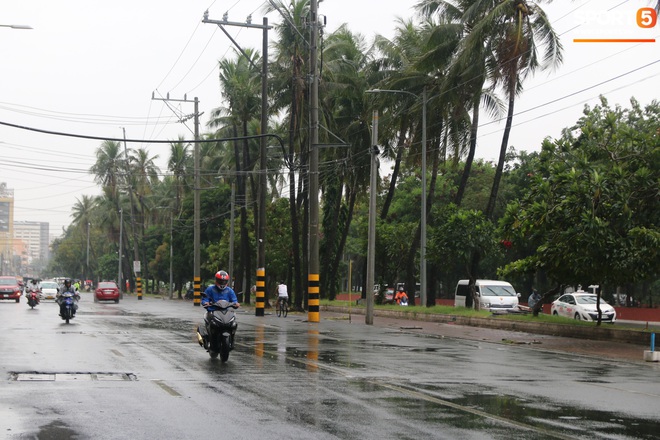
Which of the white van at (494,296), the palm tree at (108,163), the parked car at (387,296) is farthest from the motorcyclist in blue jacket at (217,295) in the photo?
the palm tree at (108,163)

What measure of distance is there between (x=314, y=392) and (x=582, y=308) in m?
29.8

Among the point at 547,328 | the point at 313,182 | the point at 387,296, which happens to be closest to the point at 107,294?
the point at 387,296

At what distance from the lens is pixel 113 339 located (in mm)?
23422

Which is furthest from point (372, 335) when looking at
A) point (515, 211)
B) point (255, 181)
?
point (255, 181)

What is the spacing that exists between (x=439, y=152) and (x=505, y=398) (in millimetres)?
35729

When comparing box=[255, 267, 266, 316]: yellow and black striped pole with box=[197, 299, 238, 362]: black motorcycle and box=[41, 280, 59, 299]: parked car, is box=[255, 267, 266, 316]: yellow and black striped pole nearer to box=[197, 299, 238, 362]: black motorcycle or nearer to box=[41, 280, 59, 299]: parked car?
box=[41, 280, 59, 299]: parked car

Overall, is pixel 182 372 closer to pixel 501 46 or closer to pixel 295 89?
pixel 501 46

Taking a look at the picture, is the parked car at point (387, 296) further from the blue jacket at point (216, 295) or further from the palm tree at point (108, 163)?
the palm tree at point (108, 163)

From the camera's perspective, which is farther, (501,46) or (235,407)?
(501,46)

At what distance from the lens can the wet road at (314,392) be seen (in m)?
9.60

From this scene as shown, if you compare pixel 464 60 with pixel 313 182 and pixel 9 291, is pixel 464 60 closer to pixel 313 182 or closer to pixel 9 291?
pixel 313 182

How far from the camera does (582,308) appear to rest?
40.2 metres

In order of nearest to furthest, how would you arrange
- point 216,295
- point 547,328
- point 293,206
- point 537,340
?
point 216,295, point 537,340, point 547,328, point 293,206

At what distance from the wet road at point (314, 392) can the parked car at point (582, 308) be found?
60.1ft
